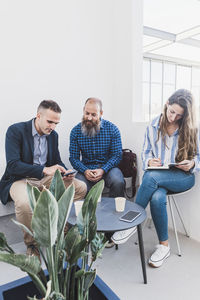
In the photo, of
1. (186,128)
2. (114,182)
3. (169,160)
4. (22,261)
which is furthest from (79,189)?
(22,261)

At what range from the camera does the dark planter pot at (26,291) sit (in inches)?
29.2

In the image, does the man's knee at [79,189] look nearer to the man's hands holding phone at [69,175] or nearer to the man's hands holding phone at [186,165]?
the man's hands holding phone at [69,175]

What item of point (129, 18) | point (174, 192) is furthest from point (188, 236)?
point (129, 18)

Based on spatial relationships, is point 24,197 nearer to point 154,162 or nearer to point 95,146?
point 95,146

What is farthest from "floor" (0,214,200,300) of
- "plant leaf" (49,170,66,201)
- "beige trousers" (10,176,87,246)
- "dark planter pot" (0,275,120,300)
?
"plant leaf" (49,170,66,201)

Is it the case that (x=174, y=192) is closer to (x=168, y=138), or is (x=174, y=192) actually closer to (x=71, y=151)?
(x=168, y=138)

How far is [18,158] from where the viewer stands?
6.26ft

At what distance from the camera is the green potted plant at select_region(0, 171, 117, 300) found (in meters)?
0.54

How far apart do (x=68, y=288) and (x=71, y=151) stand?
68.2 inches

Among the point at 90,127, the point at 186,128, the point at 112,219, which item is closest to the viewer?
the point at 112,219

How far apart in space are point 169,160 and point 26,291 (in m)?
1.51

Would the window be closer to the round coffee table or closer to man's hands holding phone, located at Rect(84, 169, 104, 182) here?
man's hands holding phone, located at Rect(84, 169, 104, 182)

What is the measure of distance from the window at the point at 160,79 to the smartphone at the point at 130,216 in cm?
622

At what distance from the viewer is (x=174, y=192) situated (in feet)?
6.15
